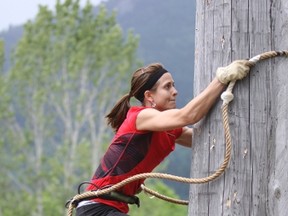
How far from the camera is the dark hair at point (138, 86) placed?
378 centimetres

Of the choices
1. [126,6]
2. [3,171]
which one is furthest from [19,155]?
[126,6]

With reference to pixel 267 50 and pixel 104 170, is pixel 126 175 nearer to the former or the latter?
pixel 104 170

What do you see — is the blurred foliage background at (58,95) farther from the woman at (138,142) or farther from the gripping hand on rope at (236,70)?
the gripping hand on rope at (236,70)

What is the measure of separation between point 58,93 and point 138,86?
2664 cm

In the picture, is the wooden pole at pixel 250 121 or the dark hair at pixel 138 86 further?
the dark hair at pixel 138 86

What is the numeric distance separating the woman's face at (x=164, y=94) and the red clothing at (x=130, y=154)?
0.11m

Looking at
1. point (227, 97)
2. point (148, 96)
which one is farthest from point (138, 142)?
point (227, 97)

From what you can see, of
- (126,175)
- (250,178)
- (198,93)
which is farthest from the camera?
(126,175)

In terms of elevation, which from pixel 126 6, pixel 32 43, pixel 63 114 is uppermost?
pixel 126 6

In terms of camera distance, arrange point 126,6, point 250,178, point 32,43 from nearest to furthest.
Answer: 1. point 250,178
2. point 32,43
3. point 126,6

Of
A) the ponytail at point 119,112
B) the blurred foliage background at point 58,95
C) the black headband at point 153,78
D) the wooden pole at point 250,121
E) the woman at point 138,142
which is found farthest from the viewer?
the blurred foliage background at point 58,95

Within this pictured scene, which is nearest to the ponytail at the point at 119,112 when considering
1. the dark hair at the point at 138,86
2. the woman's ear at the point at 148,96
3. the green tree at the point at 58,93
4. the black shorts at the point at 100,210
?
the dark hair at the point at 138,86

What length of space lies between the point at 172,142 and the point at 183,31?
64363mm

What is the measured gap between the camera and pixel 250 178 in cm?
305
